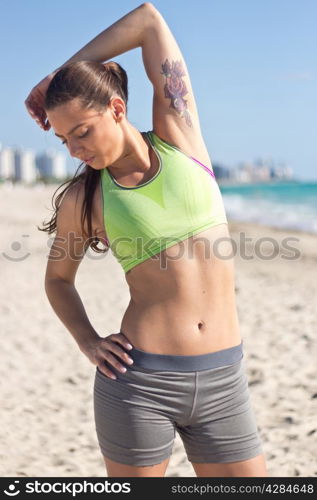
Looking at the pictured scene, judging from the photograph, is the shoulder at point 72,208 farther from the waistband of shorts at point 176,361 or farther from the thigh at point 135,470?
the thigh at point 135,470

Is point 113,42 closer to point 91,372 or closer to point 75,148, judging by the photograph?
point 75,148

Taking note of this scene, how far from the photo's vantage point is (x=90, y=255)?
47.1 ft

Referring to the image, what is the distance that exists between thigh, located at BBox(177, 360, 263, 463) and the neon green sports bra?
466mm

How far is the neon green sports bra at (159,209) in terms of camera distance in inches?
79.7

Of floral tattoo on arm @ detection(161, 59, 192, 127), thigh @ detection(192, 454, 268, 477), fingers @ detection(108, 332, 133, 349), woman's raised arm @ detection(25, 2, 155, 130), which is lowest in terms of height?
thigh @ detection(192, 454, 268, 477)

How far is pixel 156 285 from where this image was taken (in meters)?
2.05

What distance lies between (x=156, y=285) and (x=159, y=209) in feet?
0.82

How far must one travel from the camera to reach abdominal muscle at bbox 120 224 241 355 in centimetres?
204

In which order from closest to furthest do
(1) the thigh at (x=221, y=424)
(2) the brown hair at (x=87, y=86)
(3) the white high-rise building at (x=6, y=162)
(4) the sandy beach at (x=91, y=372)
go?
(2) the brown hair at (x=87, y=86)
(1) the thigh at (x=221, y=424)
(4) the sandy beach at (x=91, y=372)
(3) the white high-rise building at (x=6, y=162)

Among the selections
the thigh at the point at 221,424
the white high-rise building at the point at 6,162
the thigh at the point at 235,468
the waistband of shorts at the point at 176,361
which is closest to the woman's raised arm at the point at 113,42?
the waistband of shorts at the point at 176,361

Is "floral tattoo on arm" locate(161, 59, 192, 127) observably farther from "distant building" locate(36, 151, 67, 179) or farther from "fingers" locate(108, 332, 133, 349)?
"distant building" locate(36, 151, 67, 179)

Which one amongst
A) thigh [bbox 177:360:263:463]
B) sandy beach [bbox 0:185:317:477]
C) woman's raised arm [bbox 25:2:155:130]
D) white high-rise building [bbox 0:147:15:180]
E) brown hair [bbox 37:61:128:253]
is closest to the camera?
brown hair [bbox 37:61:128:253]

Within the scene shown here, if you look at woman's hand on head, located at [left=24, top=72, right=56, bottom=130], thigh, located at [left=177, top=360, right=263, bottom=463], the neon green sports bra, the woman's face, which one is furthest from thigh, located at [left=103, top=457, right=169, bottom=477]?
woman's hand on head, located at [left=24, top=72, right=56, bottom=130]

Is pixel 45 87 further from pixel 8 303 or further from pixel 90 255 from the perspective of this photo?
pixel 90 255
